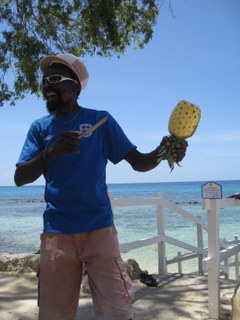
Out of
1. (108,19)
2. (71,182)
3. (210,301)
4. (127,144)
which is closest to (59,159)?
(71,182)

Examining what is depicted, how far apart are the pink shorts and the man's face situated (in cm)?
64

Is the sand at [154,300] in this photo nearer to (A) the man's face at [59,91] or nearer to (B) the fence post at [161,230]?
(B) the fence post at [161,230]

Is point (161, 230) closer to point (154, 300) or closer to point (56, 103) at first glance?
point (154, 300)

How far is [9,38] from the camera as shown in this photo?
7.16 meters

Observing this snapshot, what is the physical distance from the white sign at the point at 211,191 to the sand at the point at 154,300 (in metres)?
1.09

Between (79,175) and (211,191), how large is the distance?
1967 mm

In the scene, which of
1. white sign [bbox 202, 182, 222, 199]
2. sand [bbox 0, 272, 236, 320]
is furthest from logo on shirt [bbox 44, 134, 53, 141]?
sand [bbox 0, 272, 236, 320]

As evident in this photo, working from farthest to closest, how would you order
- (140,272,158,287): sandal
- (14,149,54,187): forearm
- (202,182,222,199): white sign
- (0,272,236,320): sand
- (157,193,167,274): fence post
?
(157,193,167,274): fence post, (140,272,158,287): sandal, (0,272,236,320): sand, (202,182,222,199): white sign, (14,149,54,187): forearm

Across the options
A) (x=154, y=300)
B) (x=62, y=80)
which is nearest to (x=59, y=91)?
(x=62, y=80)

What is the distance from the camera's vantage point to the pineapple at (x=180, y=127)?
179 cm

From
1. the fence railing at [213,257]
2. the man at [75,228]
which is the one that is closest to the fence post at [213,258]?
the fence railing at [213,257]

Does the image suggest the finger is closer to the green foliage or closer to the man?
the man

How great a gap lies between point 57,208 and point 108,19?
524cm

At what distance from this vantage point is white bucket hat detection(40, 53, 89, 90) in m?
1.96
